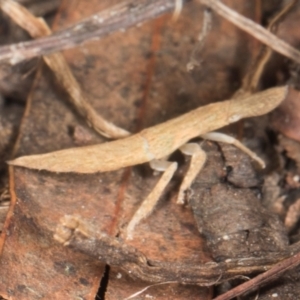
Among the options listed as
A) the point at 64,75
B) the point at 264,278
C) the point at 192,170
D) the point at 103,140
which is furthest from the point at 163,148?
the point at 264,278

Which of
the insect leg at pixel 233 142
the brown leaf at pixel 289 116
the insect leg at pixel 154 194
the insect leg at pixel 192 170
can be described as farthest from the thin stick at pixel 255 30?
the insect leg at pixel 154 194

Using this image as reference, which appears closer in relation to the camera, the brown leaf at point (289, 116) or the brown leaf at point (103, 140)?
the brown leaf at point (103, 140)

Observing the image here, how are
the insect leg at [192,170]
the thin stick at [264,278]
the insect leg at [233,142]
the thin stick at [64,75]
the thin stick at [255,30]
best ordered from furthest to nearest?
1. the thin stick at [255,30]
2. the thin stick at [64,75]
3. the insect leg at [233,142]
4. the insect leg at [192,170]
5. the thin stick at [264,278]

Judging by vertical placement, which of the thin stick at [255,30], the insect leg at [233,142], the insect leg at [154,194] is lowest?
the insect leg at [154,194]

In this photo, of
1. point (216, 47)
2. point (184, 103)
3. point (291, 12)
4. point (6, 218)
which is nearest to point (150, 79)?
point (184, 103)

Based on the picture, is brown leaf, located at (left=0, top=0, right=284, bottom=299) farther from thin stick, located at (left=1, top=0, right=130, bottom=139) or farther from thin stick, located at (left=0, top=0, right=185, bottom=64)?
thin stick, located at (left=0, top=0, right=185, bottom=64)

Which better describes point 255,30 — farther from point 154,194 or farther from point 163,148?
point 154,194

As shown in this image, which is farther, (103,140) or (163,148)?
Answer: (103,140)

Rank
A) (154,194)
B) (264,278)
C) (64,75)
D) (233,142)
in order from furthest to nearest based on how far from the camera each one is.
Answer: (64,75)
(233,142)
(154,194)
(264,278)

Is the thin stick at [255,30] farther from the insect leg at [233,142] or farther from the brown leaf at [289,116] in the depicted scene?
the insect leg at [233,142]
